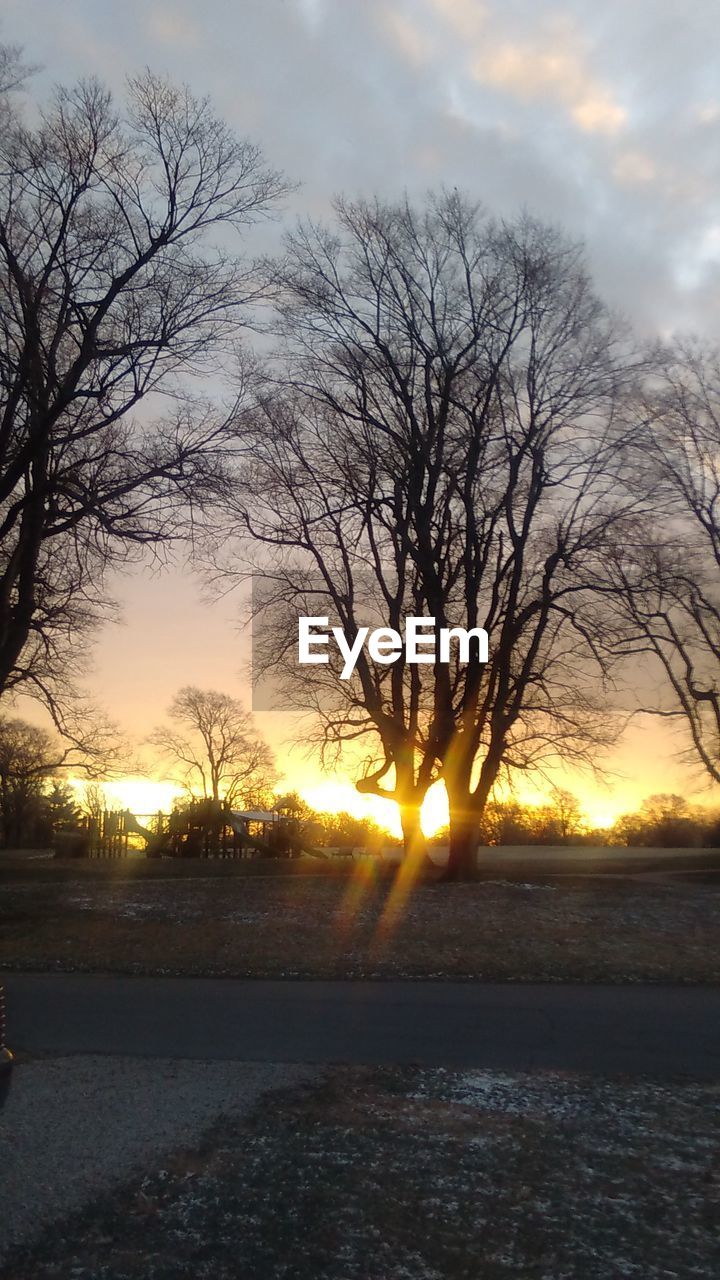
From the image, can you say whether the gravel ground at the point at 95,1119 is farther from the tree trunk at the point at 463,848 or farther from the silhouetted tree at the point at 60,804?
the silhouetted tree at the point at 60,804

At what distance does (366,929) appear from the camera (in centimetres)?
1572

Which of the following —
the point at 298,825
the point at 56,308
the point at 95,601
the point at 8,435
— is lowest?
the point at 298,825

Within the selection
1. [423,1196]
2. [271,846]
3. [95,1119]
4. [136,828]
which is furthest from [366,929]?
[136,828]

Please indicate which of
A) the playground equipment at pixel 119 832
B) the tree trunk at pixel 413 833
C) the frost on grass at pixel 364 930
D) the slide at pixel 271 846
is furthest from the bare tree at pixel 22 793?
the frost on grass at pixel 364 930

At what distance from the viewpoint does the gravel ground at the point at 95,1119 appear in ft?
18.5

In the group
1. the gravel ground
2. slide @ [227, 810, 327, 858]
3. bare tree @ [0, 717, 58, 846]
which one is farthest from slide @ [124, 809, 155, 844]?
the gravel ground

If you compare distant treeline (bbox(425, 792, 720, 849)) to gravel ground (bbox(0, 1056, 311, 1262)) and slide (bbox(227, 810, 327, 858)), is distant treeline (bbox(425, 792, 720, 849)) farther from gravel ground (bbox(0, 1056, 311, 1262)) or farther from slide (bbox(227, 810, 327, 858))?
gravel ground (bbox(0, 1056, 311, 1262))

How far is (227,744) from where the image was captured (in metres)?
73.8

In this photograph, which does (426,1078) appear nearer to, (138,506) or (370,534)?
(138,506)

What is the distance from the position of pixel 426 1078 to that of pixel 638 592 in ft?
56.7

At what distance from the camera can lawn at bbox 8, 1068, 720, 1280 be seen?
482 cm

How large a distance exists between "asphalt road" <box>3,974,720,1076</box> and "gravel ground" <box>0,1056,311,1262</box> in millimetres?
501

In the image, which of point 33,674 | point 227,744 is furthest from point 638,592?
point 227,744

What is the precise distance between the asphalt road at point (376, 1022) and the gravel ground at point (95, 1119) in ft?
1.64
